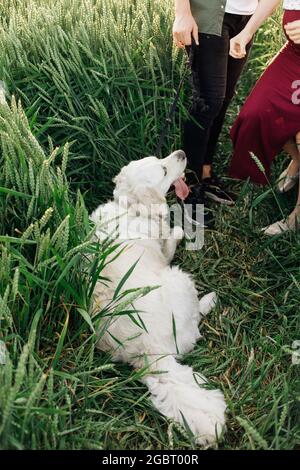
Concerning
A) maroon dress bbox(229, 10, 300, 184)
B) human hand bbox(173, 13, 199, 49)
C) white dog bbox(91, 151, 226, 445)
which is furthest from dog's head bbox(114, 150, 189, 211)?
human hand bbox(173, 13, 199, 49)

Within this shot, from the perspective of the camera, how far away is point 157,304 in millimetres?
2385

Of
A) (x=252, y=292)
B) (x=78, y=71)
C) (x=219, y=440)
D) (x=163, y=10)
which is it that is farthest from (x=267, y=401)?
(x=163, y=10)

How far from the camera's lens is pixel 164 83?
11.7 feet

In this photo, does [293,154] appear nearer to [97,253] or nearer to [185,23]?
[185,23]

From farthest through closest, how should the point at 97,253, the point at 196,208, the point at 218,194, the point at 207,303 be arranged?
the point at 218,194
the point at 196,208
the point at 207,303
the point at 97,253

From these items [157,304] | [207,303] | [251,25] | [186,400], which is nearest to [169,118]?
[251,25]

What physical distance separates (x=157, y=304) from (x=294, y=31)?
1.53m

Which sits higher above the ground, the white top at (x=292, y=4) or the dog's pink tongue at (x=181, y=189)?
the white top at (x=292, y=4)

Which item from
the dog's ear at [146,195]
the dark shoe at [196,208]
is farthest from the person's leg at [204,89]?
the dog's ear at [146,195]

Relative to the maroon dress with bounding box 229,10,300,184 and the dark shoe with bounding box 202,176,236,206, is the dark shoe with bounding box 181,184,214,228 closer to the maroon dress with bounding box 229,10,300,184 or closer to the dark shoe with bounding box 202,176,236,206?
the dark shoe with bounding box 202,176,236,206

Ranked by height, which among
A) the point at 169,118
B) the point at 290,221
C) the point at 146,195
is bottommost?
the point at 290,221

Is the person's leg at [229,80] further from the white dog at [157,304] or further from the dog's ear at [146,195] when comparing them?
the dog's ear at [146,195]

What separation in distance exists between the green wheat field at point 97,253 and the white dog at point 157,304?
8 centimetres

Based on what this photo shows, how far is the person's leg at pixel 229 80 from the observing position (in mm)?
3000
